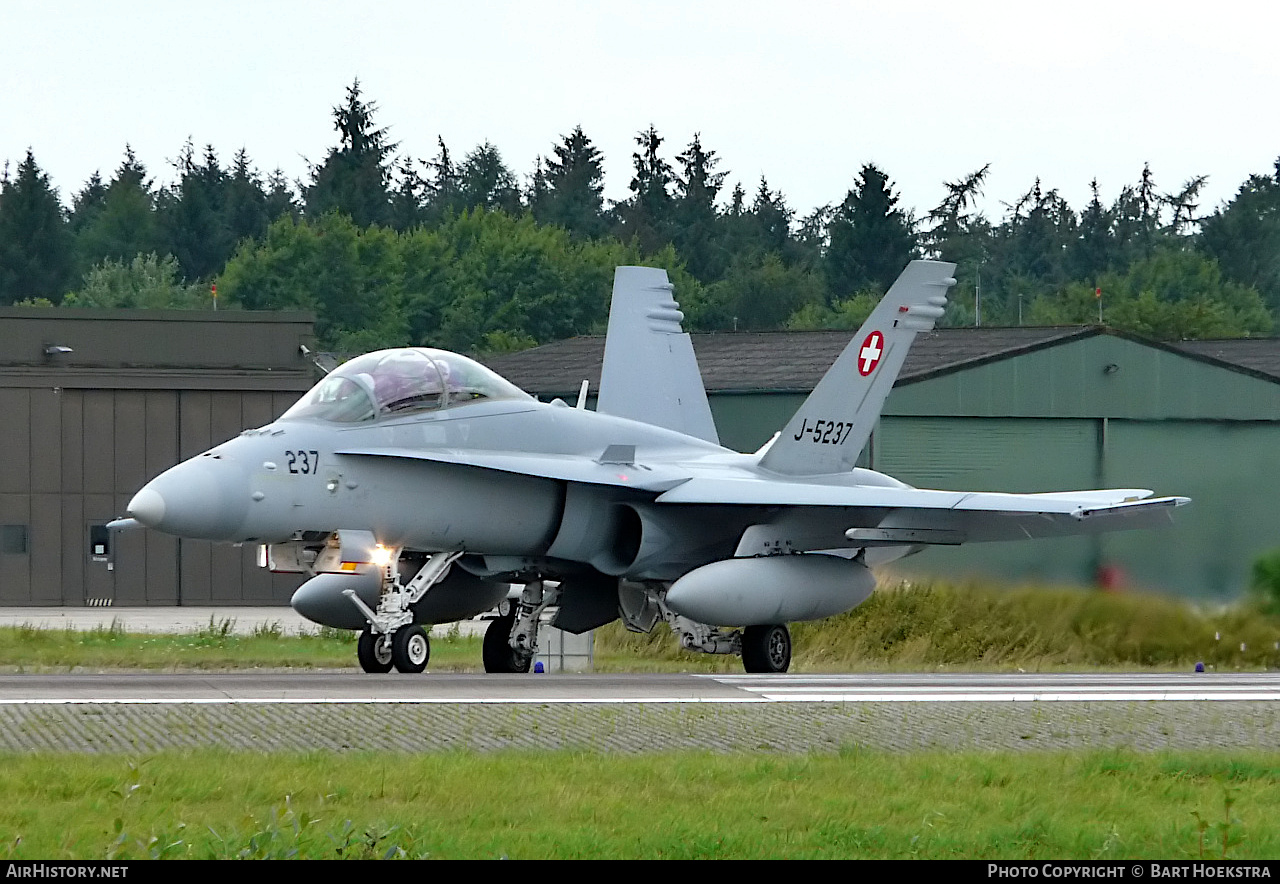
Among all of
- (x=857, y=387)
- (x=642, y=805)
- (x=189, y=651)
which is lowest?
(x=189, y=651)

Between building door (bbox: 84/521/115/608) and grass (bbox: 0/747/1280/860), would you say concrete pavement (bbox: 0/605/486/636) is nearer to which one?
building door (bbox: 84/521/115/608)

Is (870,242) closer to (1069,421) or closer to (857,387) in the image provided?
(1069,421)

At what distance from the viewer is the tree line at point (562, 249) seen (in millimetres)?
85250

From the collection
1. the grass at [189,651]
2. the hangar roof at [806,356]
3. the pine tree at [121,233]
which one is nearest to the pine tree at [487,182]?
the pine tree at [121,233]

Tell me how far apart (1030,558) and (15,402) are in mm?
20515

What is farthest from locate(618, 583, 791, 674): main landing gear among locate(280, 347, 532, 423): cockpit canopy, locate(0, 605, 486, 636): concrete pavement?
locate(0, 605, 486, 636): concrete pavement

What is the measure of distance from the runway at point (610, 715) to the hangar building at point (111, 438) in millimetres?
21004

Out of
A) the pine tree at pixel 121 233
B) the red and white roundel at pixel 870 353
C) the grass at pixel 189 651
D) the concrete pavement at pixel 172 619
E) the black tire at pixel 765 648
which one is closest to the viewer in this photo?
the black tire at pixel 765 648

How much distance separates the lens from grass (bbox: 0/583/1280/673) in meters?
19.7

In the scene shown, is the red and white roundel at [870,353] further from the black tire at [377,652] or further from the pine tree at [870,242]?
the pine tree at [870,242]

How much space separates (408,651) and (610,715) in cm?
515

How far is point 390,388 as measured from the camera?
16.3 meters

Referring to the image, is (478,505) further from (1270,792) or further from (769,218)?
(769,218)

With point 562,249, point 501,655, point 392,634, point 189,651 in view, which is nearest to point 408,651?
point 392,634
